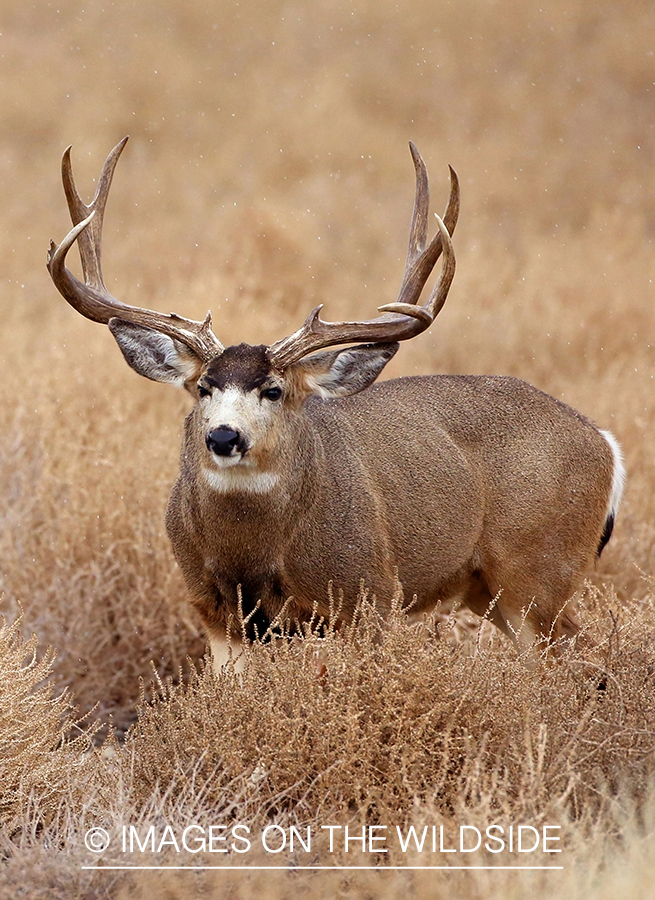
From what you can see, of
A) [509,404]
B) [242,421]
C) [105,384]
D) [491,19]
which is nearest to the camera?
[242,421]

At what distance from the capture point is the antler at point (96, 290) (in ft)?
17.5

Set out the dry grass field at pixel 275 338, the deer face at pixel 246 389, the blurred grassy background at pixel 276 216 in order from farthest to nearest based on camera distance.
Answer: the blurred grassy background at pixel 276 216 → the deer face at pixel 246 389 → the dry grass field at pixel 275 338

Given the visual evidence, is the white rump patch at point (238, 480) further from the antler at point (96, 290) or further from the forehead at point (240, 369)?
the antler at point (96, 290)

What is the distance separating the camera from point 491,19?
72.1 feet

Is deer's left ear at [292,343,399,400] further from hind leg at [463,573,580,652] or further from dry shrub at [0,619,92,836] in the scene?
dry shrub at [0,619,92,836]

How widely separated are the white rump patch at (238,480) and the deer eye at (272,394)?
1.03 feet

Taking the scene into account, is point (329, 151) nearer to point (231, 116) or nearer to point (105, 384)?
point (231, 116)

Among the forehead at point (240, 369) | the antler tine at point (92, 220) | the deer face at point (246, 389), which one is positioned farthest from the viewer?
the antler tine at point (92, 220)

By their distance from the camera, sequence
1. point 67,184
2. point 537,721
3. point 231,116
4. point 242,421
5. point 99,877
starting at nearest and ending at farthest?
point 99,877 < point 537,721 < point 242,421 < point 67,184 < point 231,116

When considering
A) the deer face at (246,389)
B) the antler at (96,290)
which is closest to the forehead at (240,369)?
the deer face at (246,389)

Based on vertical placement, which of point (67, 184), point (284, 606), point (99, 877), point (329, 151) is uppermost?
point (329, 151)

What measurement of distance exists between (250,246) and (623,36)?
10.1m

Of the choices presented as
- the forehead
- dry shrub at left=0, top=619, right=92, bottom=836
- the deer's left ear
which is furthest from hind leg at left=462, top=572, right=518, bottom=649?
dry shrub at left=0, top=619, right=92, bottom=836

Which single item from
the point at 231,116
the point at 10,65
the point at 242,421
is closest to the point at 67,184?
the point at 242,421
